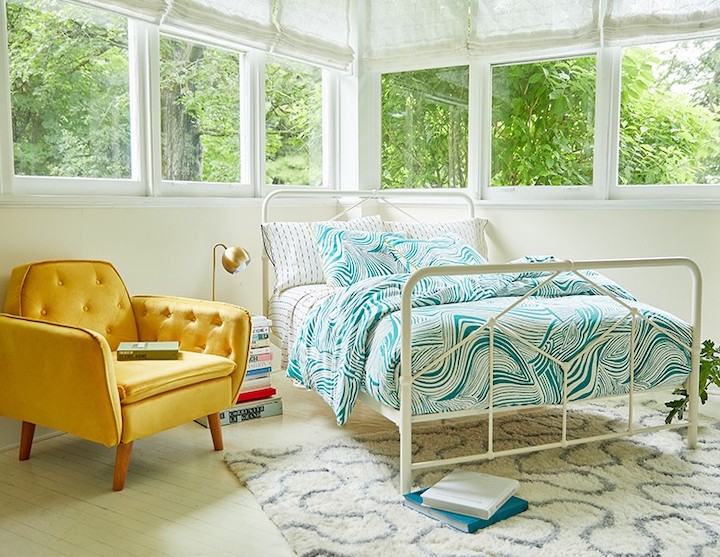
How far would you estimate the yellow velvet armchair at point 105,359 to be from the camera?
7.47 feet

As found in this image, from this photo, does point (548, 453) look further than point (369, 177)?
No

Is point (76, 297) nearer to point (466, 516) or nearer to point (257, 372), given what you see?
point (257, 372)

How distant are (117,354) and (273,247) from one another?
122 cm

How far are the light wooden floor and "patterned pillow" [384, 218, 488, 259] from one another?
127cm

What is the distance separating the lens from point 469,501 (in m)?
2.14

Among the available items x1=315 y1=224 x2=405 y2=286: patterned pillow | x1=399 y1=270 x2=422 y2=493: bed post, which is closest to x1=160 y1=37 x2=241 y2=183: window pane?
x1=315 y1=224 x2=405 y2=286: patterned pillow

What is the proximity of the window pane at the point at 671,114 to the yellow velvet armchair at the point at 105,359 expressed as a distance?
2391 millimetres

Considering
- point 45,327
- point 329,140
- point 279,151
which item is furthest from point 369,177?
point 45,327

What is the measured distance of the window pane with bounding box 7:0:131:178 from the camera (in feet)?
9.41

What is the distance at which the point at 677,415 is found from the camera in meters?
3.19

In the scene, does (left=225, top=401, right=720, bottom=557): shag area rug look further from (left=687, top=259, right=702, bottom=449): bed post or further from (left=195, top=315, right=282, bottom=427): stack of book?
(left=195, top=315, right=282, bottom=427): stack of book

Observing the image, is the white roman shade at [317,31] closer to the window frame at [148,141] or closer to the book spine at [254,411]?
the window frame at [148,141]

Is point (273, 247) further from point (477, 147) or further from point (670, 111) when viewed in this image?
point (670, 111)

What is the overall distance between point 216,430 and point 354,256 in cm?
111
